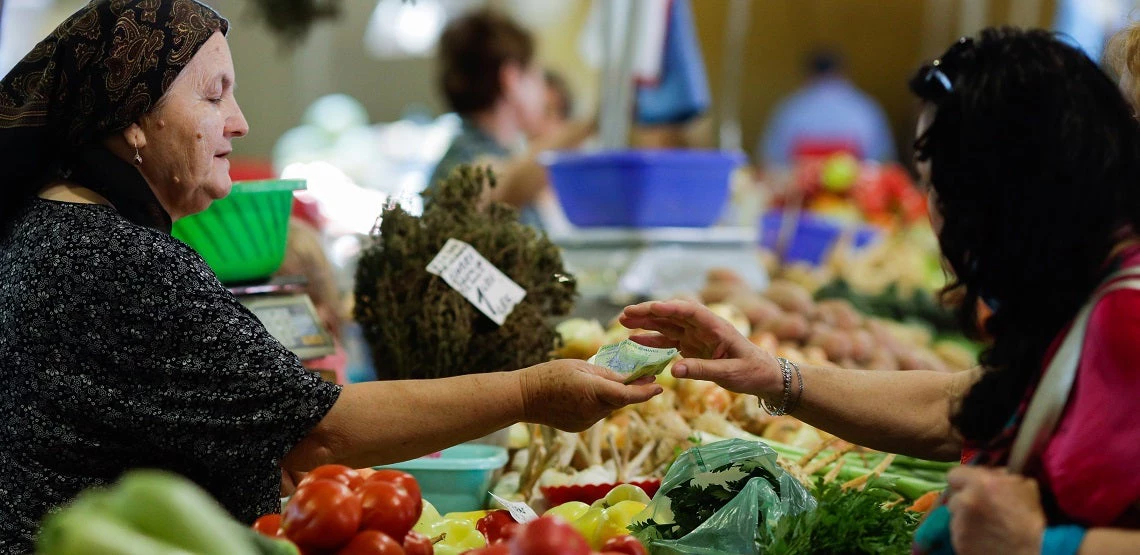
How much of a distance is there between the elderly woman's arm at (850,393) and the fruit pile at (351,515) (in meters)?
0.72

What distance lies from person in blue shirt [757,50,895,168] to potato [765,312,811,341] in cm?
616

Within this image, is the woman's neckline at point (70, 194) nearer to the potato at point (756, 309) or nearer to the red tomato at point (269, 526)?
the red tomato at point (269, 526)

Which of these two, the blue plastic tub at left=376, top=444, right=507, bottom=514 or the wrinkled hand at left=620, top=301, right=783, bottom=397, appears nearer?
the wrinkled hand at left=620, top=301, right=783, bottom=397

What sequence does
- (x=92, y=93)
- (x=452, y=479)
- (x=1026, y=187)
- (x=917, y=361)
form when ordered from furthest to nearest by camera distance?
(x=917, y=361)
(x=452, y=479)
(x=92, y=93)
(x=1026, y=187)

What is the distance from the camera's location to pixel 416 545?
70.7 inches

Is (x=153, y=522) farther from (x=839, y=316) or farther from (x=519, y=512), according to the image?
(x=839, y=316)

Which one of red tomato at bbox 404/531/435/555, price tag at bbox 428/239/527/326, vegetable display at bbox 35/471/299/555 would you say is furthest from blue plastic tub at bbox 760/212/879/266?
vegetable display at bbox 35/471/299/555

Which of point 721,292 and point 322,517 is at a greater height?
point 322,517

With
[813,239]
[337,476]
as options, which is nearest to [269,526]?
[337,476]

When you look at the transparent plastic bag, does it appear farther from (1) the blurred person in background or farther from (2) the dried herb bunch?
(1) the blurred person in background

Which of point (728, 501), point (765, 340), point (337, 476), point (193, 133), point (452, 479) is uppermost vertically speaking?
point (193, 133)

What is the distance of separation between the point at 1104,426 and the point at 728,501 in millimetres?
783

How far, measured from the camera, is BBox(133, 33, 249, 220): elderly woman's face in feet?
6.92

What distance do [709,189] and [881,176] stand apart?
4094 millimetres
